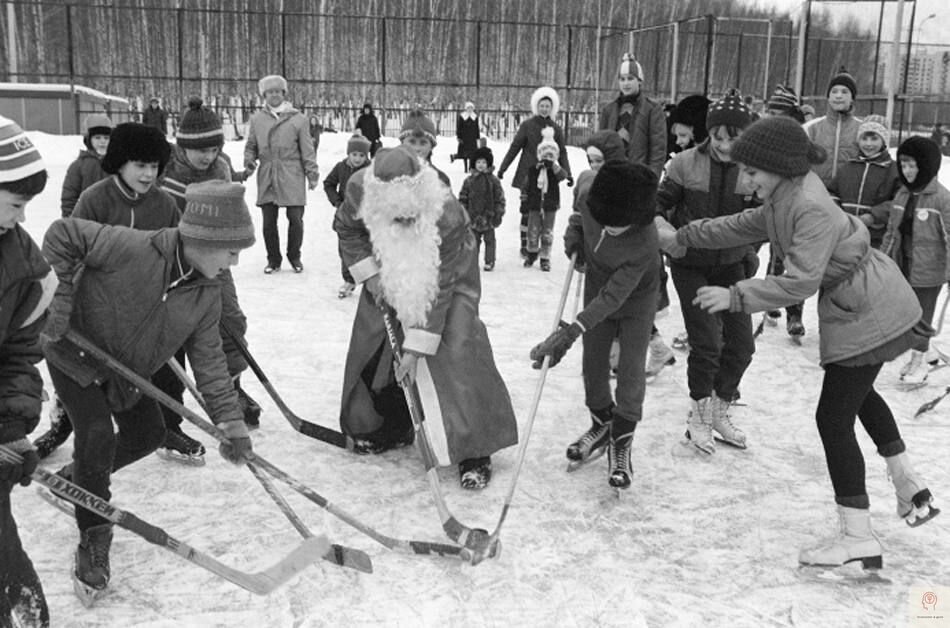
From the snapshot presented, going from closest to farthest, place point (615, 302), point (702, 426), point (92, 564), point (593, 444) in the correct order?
1. point (92, 564)
2. point (615, 302)
3. point (593, 444)
4. point (702, 426)

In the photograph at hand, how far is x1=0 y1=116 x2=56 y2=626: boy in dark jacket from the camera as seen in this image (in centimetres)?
194

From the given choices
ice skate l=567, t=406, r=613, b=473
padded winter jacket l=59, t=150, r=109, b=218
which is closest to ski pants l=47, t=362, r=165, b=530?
ice skate l=567, t=406, r=613, b=473

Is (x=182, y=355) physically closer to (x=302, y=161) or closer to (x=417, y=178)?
(x=417, y=178)

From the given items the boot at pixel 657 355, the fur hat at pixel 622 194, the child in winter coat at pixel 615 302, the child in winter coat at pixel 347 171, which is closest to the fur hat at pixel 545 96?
the child in winter coat at pixel 347 171

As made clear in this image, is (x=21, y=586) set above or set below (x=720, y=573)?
above

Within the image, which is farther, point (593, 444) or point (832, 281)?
point (593, 444)

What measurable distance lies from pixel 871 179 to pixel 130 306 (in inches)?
166

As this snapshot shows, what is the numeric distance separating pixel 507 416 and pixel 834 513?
4.09 ft

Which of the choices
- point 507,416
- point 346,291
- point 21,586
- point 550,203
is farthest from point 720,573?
point 550,203

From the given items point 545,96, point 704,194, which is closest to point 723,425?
point 704,194

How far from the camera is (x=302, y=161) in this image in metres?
7.80

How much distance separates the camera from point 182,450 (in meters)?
3.63

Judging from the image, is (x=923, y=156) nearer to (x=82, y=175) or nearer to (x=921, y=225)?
(x=921, y=225)

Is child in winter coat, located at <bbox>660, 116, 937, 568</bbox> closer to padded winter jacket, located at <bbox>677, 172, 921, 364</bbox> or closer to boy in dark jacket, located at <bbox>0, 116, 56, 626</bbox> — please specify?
padded winter jacket, located at <bbox>677, 172, 921, 364</bbox>
